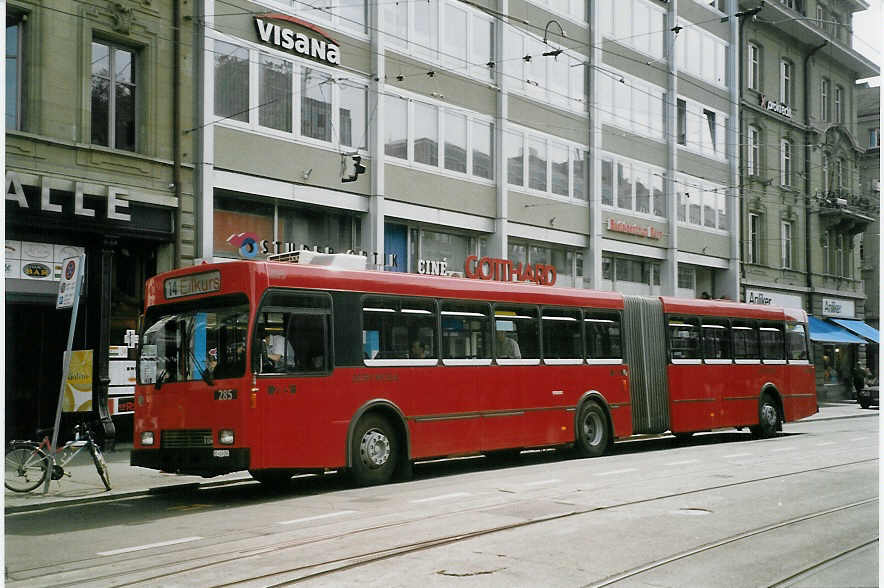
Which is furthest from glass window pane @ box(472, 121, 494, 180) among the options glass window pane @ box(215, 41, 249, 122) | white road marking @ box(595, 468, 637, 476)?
white road marking @ box(595, 468, 637, 476)

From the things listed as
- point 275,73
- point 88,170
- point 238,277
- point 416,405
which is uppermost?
point 275,73

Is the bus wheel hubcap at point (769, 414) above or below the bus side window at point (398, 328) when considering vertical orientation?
below

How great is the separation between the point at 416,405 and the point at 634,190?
69.0 ft

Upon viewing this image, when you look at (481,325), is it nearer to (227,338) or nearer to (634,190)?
(227,338)

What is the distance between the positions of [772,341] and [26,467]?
16.5 metres

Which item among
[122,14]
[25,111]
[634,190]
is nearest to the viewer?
[25,111]

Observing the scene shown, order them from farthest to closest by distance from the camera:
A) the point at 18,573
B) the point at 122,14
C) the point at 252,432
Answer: the point at 122,14, the point at 252,432, the point at 18,573

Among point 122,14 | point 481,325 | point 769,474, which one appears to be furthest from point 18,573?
point 122,14

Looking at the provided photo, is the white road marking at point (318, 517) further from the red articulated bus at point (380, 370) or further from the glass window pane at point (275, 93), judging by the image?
the glass window pane at point (275, 93)

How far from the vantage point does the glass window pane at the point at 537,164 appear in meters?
29.2

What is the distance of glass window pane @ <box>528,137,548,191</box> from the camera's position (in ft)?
95.8

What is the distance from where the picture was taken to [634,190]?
33906mm

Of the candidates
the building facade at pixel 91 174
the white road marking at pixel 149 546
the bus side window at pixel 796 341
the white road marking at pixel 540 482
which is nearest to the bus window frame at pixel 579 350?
the white road marking at pixel 540 482

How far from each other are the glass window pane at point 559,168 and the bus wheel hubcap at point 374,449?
17352 millimetres
